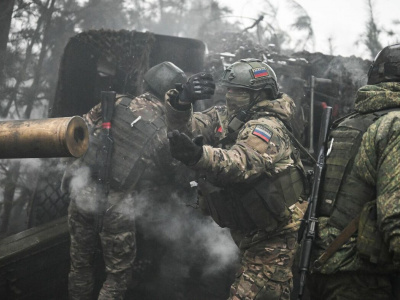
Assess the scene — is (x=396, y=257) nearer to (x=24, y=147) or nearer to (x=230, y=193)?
(x=230, y=193)

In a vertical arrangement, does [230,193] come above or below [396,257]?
below

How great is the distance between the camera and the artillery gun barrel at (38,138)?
269cm

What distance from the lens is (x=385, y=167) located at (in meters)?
2.03

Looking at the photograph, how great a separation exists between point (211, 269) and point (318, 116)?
375 centimetres

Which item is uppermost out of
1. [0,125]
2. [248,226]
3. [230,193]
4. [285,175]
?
[0,125]

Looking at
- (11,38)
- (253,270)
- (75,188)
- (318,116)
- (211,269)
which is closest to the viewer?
(253,270)

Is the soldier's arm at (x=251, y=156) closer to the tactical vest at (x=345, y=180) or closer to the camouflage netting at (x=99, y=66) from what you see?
the tactical vest at (x=345, y=180)

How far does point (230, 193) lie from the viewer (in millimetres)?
3113

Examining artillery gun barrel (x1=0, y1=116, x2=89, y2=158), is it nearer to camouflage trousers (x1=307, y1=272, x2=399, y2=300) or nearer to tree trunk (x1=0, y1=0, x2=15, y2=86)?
camouflage trousers (x1=307, y1=272, x2=399, y2=300)

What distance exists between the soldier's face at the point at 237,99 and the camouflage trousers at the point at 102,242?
171 cm

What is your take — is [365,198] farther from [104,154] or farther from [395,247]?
[104,154]

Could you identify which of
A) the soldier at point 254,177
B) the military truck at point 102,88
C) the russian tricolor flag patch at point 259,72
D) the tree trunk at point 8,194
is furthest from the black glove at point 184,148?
the tree trunk at point 8,194

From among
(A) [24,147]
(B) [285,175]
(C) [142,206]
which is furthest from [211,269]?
(A) [24,147]

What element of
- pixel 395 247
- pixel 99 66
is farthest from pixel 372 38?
pixel 395 247
